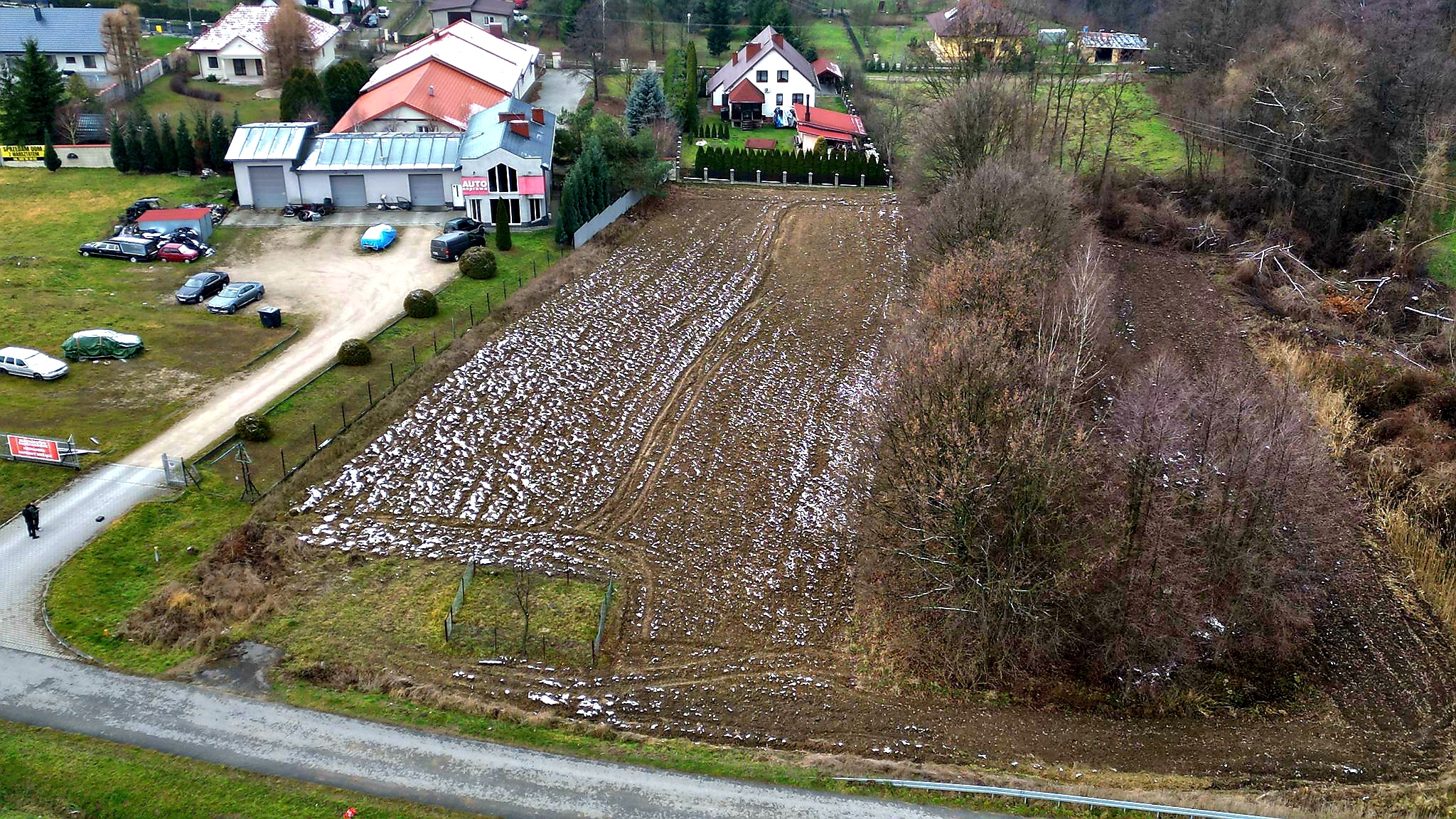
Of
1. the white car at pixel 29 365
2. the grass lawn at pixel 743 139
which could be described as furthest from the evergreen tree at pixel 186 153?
the grass lawn at pixel 743 139

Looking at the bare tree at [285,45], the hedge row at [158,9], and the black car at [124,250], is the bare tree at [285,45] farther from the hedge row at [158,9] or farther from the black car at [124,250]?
the black car at [124,250]

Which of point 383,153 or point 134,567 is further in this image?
point 383,153

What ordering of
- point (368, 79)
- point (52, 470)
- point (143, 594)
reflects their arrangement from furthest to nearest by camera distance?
point (368, 79) < point (52, 470) < point (143, 594)

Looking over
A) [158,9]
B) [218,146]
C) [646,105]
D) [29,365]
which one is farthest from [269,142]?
[158,9]

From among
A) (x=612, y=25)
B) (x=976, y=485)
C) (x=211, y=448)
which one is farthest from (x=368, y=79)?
(x=976, y=485)

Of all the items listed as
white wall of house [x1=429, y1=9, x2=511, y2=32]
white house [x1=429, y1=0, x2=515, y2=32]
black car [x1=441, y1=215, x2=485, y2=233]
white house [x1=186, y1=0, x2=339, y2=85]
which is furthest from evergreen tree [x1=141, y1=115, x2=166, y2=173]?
white wall of house [x1=429, y1=9, x2=511, y2=32]

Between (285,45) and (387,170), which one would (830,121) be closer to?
(387,170)

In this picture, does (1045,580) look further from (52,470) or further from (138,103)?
(138,103)
